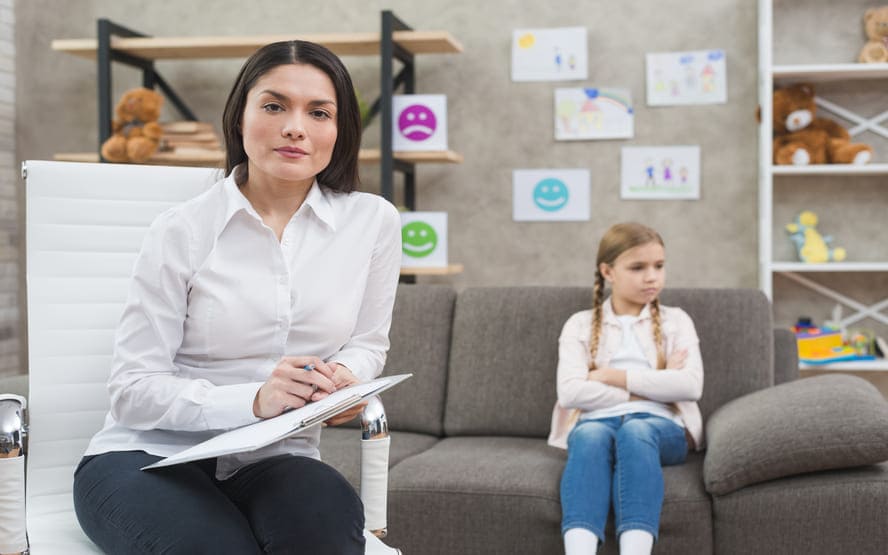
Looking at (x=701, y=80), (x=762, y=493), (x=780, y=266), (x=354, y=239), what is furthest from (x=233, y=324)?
(x=701, y=80)

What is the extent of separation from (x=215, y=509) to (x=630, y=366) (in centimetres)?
143

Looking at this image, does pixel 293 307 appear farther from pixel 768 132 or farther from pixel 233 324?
pixel 768 132

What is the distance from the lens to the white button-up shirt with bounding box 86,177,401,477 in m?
1.39

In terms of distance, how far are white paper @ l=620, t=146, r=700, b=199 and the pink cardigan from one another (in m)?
1.23

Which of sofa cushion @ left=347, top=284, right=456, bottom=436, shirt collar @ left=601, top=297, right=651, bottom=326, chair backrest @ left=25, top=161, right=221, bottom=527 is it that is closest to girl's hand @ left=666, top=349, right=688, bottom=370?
shirt collar @ left=601, top=297, right=651, bottom=326

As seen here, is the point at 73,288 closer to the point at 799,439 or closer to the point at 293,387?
the point at 293,387

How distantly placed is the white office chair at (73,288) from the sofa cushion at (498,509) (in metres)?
0.81

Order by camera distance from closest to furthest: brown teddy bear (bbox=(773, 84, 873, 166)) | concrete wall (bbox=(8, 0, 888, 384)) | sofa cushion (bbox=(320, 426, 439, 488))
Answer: sofa cushion (bbox=(320, 426, 439, 488))
brown teddy bear (bbox=(773, 84, 873, 166))
concrete wall (bbox=(8, 0, 888, 384))

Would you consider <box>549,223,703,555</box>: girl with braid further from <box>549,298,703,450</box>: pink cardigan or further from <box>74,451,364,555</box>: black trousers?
<box>74,451,364,555</box>: black trousers

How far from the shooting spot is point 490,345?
8.84ft

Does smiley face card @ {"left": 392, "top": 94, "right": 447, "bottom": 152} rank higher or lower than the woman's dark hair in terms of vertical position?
higher

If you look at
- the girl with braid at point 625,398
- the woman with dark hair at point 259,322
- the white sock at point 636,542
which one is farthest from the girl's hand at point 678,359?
the woman with dark hair at point 259,322

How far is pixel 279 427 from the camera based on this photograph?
1195mm

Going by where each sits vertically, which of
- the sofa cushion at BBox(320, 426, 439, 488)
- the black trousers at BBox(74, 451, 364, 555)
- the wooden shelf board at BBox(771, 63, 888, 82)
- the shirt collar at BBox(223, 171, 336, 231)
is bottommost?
the sofa cushion at BBox(320, 426, 439, 488)
